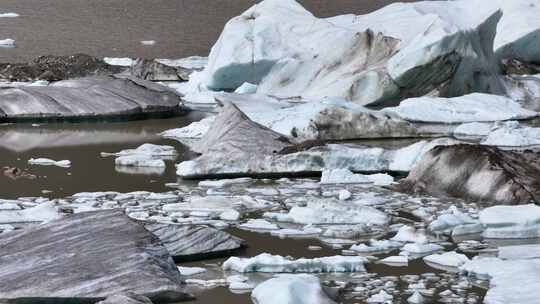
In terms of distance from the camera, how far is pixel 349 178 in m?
7.70

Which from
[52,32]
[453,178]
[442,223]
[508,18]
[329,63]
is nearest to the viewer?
[442,223]

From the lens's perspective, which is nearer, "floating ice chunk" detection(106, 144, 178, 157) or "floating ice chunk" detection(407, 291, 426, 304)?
"floating ice chunk" detection(407, 291, 426, 304)

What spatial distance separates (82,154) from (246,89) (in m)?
3.69

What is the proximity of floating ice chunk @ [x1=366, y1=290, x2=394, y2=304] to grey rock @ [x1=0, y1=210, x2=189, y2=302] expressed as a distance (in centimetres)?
79

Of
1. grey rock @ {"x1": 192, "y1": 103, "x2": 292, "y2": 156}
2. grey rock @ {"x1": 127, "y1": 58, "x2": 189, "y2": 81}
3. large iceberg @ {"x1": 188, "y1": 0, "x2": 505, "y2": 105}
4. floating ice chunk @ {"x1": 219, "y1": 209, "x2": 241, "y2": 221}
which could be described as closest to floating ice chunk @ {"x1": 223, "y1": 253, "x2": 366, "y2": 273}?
floating ice chunk @ {"x1": 219, "y1": 209, "x2": 241, "y2": 221}

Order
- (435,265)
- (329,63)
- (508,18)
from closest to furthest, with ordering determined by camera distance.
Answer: (435,265), (329,63), (508,18)

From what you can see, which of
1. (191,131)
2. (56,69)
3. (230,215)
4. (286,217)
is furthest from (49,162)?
(56,69)

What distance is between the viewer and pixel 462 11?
13.0 meters

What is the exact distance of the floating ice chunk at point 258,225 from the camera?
6262 mm

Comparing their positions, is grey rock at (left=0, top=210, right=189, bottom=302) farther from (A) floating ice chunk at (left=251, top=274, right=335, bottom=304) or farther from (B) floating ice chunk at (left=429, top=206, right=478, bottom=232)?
(B) floating ice chunk at (left=429, top=206, right=478, bottom=232)

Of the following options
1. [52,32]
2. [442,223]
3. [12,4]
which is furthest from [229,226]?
[12,4]

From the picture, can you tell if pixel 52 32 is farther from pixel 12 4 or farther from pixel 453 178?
pixel 453 178

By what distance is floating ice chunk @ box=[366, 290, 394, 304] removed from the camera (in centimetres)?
483

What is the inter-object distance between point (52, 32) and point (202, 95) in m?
10.1
